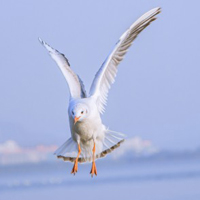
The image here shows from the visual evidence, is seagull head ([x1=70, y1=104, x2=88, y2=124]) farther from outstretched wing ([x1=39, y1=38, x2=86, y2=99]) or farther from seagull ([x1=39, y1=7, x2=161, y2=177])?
outstretched wing ([x1=39, y1=38, x2=86, y2=99])

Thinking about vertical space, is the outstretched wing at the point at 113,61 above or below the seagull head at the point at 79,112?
above

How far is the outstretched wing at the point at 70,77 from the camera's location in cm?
629

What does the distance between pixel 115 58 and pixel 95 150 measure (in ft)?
4.61

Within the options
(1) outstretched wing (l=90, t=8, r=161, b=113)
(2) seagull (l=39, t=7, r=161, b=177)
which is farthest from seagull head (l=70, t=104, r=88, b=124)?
(1) outstretched wing (l=90, t=8, r=161, b=113)

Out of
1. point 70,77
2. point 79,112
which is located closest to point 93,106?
point 79,112

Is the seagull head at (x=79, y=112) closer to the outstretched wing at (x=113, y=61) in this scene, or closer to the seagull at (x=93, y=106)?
the seagull at (x=93, y=106)

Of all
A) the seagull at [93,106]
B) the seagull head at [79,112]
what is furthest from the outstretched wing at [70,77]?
the seagull head at [79,112]

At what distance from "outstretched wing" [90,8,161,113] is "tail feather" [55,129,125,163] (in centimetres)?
48

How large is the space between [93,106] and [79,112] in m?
0.41

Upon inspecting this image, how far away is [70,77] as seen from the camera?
6492 millimetres

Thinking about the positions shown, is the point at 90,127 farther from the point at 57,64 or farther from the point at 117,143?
the point at 57,64

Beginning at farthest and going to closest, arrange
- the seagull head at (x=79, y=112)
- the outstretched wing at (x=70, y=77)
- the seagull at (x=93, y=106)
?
the outstretched wing at (x=70, y=77) < the seagull at (x=93, y=106) < the seagull head at (x=79, y=112)

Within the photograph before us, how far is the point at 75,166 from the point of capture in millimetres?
6293

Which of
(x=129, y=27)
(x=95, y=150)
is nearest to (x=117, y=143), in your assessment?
(x=95, y=150)
